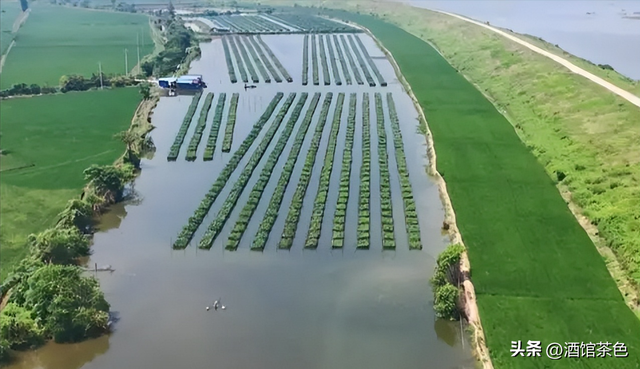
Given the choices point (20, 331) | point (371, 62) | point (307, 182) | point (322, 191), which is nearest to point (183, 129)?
point (307, 182)

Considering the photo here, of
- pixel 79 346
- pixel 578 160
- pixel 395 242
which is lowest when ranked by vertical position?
pixel 79 346

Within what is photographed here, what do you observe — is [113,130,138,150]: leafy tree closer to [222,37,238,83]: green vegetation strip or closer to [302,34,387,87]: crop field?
[222,37,238,83]: green vegetation strip

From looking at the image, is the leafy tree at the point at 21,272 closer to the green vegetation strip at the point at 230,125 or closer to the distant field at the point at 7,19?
the green vegetation strip at the point at 230,125

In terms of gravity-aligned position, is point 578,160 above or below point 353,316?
above

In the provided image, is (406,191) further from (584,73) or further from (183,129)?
(584,73)

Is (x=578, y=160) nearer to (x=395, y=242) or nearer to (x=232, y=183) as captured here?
(x=395, y=242)

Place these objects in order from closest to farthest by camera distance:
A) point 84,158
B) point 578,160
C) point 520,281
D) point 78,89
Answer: point 520,281 < point 578,160 < point 84,158 < point 78,89

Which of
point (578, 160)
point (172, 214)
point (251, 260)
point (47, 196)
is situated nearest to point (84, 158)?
point (47, 196)

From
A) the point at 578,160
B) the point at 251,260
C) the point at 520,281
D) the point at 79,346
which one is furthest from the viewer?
the point at 578,160

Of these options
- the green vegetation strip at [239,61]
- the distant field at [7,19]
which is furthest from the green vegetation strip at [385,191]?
the distant field at [7,19]
